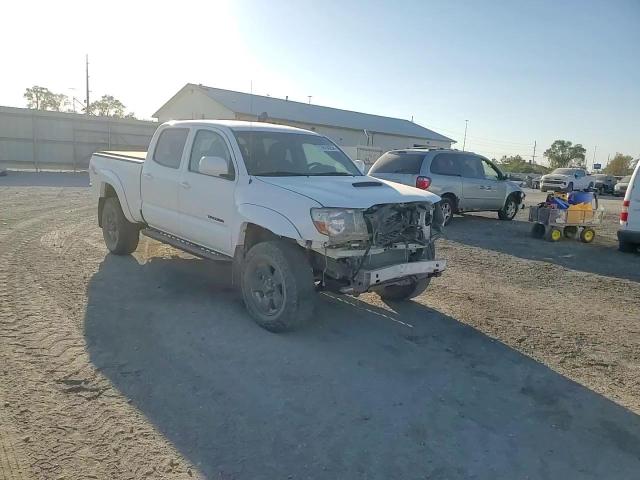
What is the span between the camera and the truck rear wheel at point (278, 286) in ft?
15.2

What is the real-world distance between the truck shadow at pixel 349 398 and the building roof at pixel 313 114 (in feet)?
94.1

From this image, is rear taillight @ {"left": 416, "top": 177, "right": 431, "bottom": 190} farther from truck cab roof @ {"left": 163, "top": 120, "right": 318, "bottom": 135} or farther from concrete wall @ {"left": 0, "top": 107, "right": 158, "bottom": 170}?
concrete wall @ {"left": 0, "top": 107, "right": 158, "bottom": 170}

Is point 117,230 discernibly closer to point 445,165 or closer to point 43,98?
point 445,165

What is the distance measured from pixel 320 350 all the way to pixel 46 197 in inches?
506

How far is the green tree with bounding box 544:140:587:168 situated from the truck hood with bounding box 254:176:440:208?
92802mm

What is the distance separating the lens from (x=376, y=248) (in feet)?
15.5

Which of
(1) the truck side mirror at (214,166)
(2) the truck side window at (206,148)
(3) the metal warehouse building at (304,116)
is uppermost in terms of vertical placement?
(3) the metal warehouse building at (304,116)

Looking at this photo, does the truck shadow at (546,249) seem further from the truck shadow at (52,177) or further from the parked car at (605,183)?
the parked car at (605,183)

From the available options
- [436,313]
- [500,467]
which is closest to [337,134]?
[436,313]

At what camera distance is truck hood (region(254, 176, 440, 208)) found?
459 cm

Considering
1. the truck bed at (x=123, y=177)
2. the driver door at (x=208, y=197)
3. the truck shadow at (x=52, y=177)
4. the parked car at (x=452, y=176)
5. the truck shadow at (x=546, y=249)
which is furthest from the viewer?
the truck shadow at (x=52, y=177)

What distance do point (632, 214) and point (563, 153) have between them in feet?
299

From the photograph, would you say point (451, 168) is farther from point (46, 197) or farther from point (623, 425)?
point (46, 197)

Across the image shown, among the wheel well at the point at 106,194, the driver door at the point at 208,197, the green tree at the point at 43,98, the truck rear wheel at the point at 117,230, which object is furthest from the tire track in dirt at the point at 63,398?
the green tree at the point at 43,98
